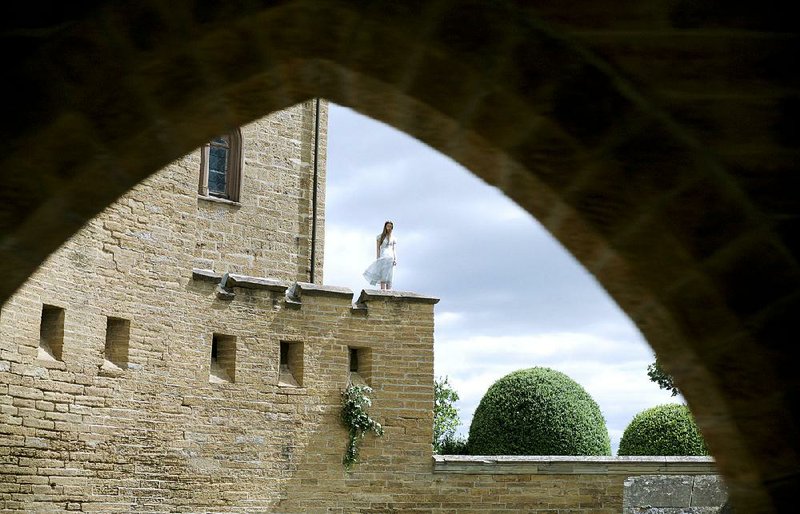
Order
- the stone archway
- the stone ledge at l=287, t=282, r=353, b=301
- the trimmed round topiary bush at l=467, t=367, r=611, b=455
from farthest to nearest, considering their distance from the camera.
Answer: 1. the trimmed round topiary bush at l=467, t=367, r=611, b=455
2. the stone ledge at l=287, t=282, r=353, b=301
3. the stone archway

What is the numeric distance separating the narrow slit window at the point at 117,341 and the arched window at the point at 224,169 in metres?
5.17

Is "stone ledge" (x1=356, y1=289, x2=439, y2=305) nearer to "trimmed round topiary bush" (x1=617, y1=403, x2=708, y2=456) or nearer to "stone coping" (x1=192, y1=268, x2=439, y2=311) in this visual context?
"stone coping" (x1=192, y1=268, x2=439, y2=311)

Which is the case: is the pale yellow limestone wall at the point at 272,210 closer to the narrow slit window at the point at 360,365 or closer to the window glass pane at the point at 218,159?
the window glass pane at the point at 218,159

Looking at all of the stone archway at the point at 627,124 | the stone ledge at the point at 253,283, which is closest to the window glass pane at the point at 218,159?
the stone ledge at the point at 253,283

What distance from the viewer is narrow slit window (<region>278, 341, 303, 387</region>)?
38.0 feet

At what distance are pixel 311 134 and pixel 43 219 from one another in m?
14.8

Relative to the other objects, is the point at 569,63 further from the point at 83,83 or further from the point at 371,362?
the point at 371,362

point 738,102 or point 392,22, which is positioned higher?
point 392,22

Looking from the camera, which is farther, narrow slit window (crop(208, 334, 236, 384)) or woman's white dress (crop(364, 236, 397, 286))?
woman's white dress (crop(364, 236, 397, 286))

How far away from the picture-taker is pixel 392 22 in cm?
155

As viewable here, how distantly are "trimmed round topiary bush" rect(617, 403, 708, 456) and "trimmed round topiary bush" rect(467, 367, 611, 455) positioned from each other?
17.2 inches

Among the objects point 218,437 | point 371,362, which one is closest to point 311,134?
point 371,362

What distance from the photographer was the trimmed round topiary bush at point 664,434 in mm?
13586

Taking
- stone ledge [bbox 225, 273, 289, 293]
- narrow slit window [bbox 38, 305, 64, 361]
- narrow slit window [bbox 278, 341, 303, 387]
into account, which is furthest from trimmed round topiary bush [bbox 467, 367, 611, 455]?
narrow slit window [bbox 38, 305, 64, 361]
